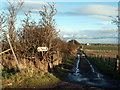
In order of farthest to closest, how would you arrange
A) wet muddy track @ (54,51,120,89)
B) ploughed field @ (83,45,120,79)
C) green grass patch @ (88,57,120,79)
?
ploughed field @ (83,45,120,79) < green grass patch @ (88,57,120,79) < wet muddy track @ (54,51,120,89)

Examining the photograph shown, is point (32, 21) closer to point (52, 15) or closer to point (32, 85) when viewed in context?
point (52, 15)

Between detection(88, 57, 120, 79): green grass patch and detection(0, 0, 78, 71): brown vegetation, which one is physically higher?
detection(0, 0, 78, 71): brown vegetation

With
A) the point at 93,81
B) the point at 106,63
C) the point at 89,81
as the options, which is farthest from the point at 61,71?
the point at 106,63

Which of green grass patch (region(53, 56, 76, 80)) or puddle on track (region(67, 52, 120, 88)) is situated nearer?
puddle on track (region(67, 52, 120, 88))

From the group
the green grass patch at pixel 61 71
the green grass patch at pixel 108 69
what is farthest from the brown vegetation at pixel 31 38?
the green grass patch at pixel 108 69

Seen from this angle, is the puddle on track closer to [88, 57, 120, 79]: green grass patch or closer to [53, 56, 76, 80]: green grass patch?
[53, 56, 76, 80]: green grass patch

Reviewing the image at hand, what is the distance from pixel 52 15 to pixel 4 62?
6153 millimetres

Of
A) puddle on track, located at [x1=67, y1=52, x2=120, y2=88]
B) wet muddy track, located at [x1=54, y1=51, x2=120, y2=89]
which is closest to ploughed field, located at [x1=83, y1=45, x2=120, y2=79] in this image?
wet muddy track, located at [x1=54, y1=51, x2=120, y2=89]

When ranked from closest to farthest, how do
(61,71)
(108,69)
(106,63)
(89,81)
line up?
(89,81) < (61,71) < (108,69) < (106,63)

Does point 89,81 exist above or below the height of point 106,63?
above

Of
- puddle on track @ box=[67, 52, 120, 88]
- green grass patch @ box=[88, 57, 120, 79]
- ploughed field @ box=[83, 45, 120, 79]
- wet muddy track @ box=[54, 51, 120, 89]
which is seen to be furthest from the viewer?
ploughed field @ box=[83, 45, 120, 79]

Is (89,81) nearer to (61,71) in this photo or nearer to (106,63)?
(61,71)

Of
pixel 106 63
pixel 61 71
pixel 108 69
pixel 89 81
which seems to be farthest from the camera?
pixel 106 63

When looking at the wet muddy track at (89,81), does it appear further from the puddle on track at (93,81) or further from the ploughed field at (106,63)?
the ploughed field at (106,63)
